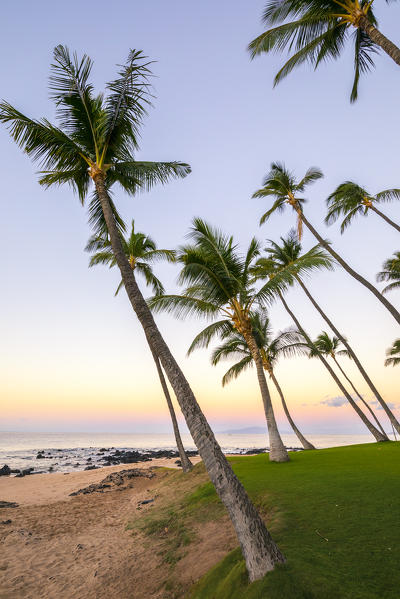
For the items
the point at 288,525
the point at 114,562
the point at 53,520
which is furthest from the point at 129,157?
the point at 53,520

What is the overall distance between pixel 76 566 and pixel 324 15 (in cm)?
1649

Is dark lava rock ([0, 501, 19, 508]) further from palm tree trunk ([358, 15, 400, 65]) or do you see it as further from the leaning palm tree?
palm tree trunk ([358, 15, 400, 65])

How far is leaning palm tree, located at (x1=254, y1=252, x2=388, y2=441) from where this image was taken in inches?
450

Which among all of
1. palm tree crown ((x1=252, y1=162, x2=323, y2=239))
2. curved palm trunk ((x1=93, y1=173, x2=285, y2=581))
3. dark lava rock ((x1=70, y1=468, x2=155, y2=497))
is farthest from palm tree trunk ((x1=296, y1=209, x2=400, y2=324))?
dark lava rock ((x1=70, y1=468, x2=155, y2=497))

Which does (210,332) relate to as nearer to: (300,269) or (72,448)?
(300,269)

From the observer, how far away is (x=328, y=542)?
4340 millimetres

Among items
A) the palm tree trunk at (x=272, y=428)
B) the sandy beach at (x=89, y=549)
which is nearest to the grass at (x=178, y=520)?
the sandy beach at (x=89, y=549)

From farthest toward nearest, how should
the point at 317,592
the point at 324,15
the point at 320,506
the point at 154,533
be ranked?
the point at 324,15
the point at 154,533
the point at 320,506
the point at 317,592

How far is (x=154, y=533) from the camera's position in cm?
770

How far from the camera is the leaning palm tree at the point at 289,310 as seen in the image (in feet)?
37.5

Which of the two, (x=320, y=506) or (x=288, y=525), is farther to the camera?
(x=320, y=506)

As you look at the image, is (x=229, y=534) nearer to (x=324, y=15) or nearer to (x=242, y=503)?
(x=242, y=503)

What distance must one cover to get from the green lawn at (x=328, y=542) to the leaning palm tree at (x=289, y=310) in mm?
6643

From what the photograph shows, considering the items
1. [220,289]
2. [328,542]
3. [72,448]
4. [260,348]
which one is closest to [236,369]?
[260,348]
